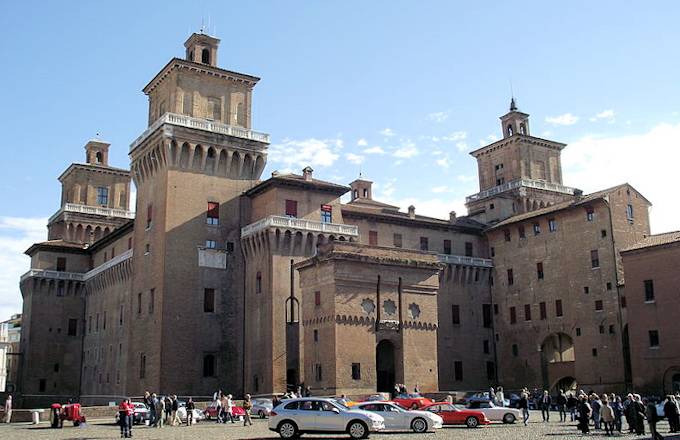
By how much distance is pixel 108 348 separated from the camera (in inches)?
2462

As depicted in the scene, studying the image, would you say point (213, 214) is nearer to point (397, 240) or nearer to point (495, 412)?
point (397, 240)

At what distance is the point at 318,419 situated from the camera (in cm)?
2448

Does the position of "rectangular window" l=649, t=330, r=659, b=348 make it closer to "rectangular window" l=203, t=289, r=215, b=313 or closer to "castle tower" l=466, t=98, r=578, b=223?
"castle tower" l=466, t=98, r=578, b=223

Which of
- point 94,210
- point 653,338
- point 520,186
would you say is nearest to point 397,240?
point 520,186

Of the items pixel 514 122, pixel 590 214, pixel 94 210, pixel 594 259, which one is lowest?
pixel 594 259

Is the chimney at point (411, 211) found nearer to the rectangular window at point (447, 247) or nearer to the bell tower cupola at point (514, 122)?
the rectangular window at point (447, 247)

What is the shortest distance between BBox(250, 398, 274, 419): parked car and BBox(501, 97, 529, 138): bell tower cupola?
43.0 metres

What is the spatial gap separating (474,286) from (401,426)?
124 feet

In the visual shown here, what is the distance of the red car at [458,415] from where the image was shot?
31359 mm

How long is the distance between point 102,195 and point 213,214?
27.1 meters

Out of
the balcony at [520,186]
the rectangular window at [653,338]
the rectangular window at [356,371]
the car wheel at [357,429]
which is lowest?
the car wheel at [357,429]

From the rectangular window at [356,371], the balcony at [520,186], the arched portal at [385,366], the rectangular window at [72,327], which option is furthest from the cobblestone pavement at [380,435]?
the balcony at [520,186]

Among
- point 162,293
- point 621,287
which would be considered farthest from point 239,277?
point 621,287

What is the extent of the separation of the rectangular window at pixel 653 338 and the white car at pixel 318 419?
97.1 ft
